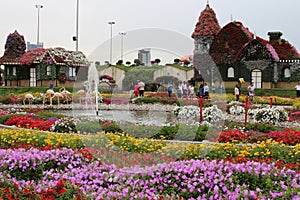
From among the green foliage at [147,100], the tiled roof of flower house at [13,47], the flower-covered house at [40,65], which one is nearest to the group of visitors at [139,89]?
the green foliage at [147,100]

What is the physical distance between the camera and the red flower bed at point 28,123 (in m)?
12.6

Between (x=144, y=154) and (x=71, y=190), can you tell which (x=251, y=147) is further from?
(x=71, y=190)

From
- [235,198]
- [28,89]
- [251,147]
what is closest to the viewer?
[235,198]

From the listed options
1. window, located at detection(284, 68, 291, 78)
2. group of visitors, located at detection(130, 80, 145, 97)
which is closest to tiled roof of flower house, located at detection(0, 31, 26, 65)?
group of visitors, located at detection(130, 80, 145, 97)

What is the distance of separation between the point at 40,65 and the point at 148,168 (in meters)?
35.0

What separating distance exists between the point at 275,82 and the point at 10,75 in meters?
25.0

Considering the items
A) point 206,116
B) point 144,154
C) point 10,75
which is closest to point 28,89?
point 10,75

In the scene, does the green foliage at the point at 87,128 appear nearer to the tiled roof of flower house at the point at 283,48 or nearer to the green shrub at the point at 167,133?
the green shrub at the point at 167,133

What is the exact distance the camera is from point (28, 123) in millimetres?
13188

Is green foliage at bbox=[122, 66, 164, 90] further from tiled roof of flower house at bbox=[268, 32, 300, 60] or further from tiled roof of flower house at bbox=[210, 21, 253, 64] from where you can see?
tiled roof of flower house at bbox=[268, 32, 300, 60]

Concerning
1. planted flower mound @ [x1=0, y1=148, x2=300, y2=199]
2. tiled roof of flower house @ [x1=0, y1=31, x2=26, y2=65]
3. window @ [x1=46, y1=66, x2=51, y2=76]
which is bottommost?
planted flower mound @ [x1=0, y1=148, x2=300, y2=199]

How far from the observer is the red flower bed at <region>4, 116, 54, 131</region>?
41.3 ft

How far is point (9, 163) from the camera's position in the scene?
7.13m

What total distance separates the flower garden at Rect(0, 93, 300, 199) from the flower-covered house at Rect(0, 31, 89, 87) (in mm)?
30252
